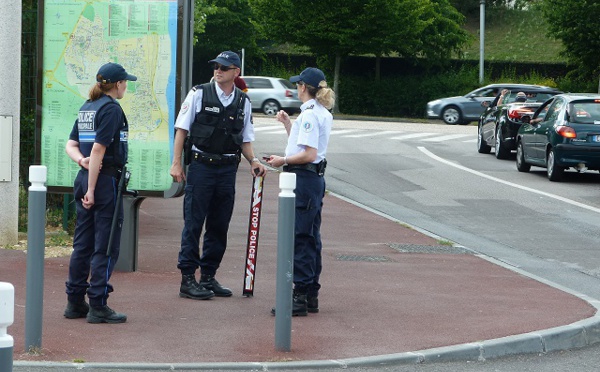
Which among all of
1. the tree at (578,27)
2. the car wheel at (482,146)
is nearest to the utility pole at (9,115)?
the car wheel at (482,146)

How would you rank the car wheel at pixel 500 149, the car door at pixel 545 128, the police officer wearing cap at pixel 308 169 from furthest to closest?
the car wheel at pixel 500 149, the car door at pixel 545 128, the police officer wearing cap at pixel 308 169

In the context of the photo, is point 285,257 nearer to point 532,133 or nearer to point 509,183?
point 509,183

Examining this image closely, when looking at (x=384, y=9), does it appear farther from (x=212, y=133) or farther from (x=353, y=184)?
(x=212, y=133)

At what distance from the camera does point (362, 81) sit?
184ft

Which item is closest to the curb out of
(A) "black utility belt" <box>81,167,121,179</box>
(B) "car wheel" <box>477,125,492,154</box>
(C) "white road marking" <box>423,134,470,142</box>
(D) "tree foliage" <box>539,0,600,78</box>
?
(A) "black utility belt" <box>81,167,121,179</box>

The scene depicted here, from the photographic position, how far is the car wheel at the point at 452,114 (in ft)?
147

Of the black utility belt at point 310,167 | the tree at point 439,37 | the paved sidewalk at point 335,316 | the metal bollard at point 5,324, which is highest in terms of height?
the tree at point 439,37

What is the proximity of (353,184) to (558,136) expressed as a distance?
12.4 feet

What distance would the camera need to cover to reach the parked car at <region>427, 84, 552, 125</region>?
44.4m

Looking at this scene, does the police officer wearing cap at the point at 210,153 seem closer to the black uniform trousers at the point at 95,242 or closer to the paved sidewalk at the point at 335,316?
the paved sidewalk at the point at 335,316

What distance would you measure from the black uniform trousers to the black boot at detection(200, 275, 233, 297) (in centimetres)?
122

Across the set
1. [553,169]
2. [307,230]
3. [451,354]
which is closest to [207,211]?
[307,230]

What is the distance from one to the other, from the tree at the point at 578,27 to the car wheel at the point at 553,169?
98.8ft

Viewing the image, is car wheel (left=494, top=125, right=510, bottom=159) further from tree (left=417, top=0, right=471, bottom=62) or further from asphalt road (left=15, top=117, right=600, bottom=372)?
tree (left=417, top=0, right=471, bottom=62)
